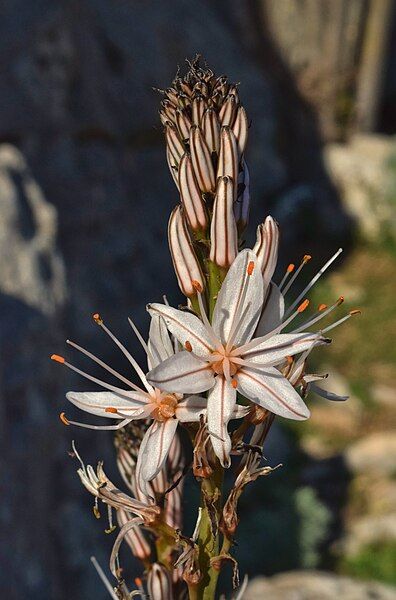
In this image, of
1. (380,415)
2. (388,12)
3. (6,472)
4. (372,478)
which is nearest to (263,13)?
(388,12)

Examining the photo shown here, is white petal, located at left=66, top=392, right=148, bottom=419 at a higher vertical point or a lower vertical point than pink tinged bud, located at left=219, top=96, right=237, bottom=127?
lower

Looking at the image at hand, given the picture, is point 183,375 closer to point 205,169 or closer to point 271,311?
point 271,311

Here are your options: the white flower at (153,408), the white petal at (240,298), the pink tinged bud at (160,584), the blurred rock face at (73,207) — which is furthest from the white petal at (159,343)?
the blurred rock face at (73,207)

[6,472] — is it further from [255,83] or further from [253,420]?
[255,83]

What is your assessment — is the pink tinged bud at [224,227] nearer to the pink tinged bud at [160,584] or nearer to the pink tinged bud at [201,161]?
the pink tinged bud at [201,161]

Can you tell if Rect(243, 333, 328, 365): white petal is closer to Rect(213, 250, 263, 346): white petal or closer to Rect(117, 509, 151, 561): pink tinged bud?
Rect(213, 250, 263, 346): white petal

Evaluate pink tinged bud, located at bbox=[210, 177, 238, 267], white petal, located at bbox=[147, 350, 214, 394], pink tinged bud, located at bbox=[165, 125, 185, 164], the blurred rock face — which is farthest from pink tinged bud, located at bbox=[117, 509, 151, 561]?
the blurred rock face
